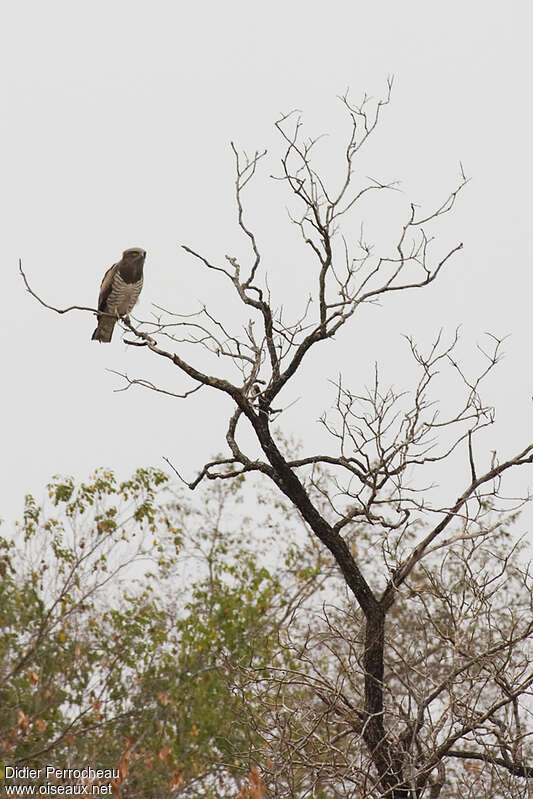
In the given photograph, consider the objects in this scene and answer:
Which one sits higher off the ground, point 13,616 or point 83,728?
point 13,616

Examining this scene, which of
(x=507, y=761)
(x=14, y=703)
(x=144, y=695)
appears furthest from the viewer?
(x=144, y=695)

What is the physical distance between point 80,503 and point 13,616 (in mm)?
1323

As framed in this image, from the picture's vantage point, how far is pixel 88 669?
33.8 ft

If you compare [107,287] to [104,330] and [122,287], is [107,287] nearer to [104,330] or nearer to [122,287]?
[122,287]

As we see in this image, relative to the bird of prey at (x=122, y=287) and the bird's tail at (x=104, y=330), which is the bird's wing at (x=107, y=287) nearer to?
the bird of prey at (x=122, y=287)

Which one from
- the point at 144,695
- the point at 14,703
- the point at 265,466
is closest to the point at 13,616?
the point at 14,703

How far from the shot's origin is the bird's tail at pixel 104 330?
724 cm

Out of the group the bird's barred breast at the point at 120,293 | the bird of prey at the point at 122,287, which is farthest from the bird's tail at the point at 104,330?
the bird's barred breast at the point at 120,293

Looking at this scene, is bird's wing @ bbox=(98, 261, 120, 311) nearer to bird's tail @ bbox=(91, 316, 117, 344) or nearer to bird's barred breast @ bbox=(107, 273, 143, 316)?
bird's barred breast @ bbox=(107, 273, 143, 316)

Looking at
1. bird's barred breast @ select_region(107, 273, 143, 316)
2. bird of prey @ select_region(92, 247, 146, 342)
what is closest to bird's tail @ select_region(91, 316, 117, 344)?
bird of prey @ select_region(92, 247, 146, 342)

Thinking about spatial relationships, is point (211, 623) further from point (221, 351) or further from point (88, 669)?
point (221, 351)

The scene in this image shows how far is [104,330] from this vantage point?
7.29m

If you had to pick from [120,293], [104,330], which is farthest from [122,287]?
[104,330]

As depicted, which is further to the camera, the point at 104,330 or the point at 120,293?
the point at 120,293
